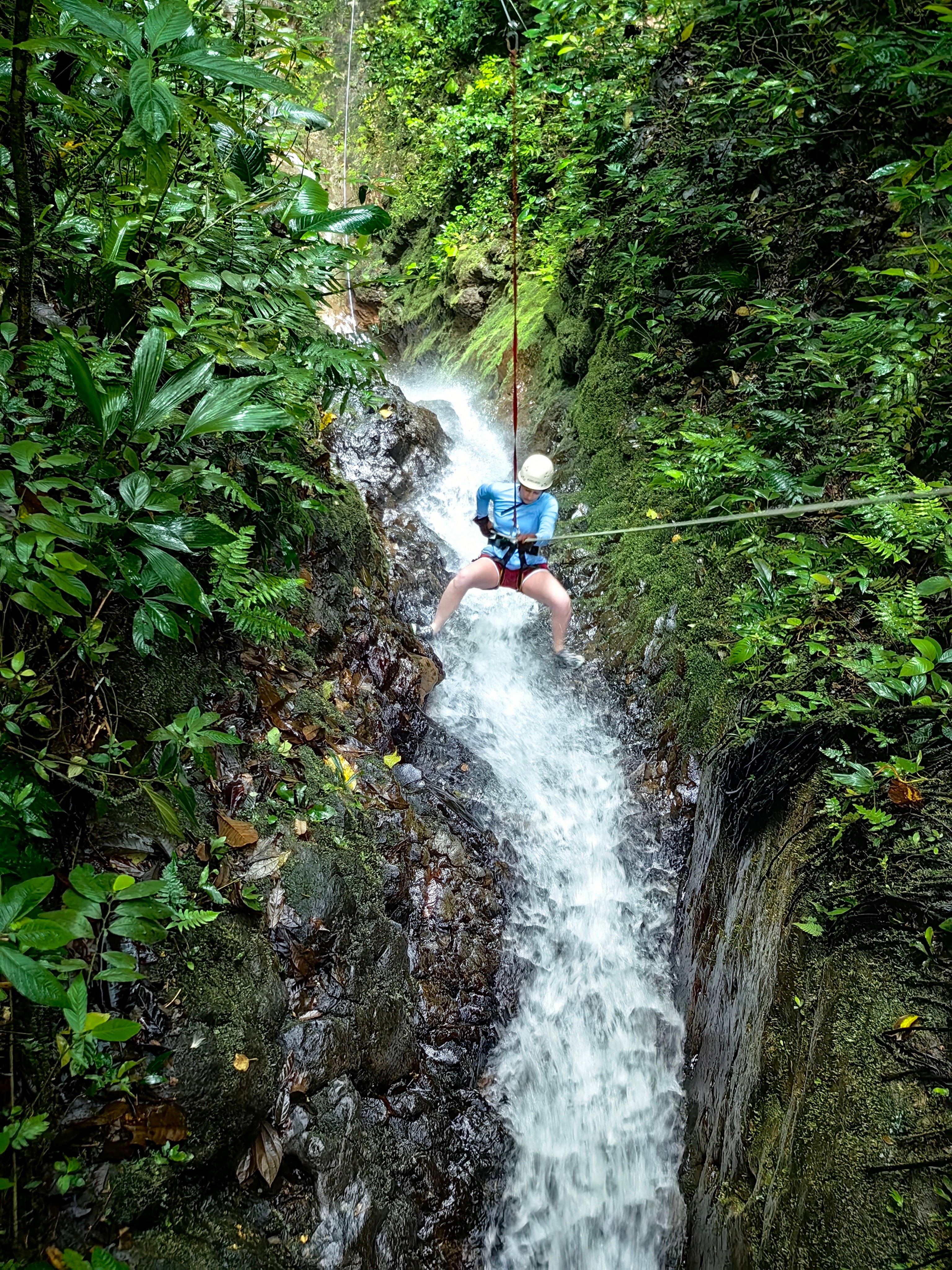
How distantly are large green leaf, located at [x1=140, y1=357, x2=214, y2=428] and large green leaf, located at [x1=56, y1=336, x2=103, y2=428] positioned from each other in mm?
162

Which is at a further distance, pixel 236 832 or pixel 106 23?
pixel 236 832

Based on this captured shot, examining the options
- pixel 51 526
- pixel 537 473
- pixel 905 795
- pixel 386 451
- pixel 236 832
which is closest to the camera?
pixel 51 526

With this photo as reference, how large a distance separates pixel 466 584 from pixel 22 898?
4013mm

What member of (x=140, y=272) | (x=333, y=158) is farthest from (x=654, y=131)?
(x=333, y=158)

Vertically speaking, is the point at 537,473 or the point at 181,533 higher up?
the point at 537,473

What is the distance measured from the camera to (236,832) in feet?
9.19

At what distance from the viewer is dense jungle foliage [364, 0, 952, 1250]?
2820 mm

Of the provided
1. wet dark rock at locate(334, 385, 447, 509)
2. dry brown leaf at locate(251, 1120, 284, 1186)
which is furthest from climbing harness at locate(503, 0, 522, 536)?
dry brown leaf at locate(251, 1120, 284, 1186)

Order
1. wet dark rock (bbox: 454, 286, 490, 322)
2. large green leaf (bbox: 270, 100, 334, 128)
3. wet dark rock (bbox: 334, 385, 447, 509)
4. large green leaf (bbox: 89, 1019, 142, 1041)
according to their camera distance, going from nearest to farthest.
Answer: large green leaf (bbox: 89, 1019, 142, 1041) → large green leaf (bbox: 270, 100, 334, 128) → wet dark rock (bbox: 334, 385, 447, 509) → wet dark rock (bbox: 454, 286, 490, 322)

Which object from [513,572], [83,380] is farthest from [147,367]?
[513,572]

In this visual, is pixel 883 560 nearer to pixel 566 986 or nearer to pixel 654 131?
pixel 566 986

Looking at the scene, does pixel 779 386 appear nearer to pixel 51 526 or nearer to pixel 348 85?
pixel 51 526

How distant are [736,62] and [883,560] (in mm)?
5266

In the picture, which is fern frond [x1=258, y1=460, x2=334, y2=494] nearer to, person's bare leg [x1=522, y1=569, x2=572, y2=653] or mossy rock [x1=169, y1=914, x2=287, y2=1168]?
mossy rock [x1=169, y1=914, x2=287, y2=1168]
